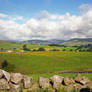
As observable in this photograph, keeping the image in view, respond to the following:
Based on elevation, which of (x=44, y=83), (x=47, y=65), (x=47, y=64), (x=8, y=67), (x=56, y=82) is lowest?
(x=47, y=65)

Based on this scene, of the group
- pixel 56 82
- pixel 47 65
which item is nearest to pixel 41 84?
pixel 56 82

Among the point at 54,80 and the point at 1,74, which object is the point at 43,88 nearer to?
the point at 54,80

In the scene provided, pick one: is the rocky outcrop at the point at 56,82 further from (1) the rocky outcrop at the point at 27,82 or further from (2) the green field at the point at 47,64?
(2) the green field at the point at 47,64

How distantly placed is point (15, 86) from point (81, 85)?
863cm

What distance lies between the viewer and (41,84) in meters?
16.1

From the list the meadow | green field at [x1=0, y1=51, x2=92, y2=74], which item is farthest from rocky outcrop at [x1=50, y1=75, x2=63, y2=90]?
green field at [x1=0, y1=51, x2=92, y2=74]

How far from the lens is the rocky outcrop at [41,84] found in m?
15.0

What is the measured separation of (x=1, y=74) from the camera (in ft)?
51.3

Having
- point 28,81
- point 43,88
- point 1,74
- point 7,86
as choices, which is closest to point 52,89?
point 43,88

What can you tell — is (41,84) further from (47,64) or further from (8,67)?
(47,64)

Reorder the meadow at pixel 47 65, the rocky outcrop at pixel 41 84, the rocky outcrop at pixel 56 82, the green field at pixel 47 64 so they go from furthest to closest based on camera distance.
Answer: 1. the green field at pixel 47 64
2. the meadow at pixel 47 65
3. the rocky outcrop at pixel 56 82
4. the rocky outcrop at pixel 41 84

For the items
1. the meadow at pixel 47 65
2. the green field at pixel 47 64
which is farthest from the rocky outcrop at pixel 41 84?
the green field at pixel 47 64

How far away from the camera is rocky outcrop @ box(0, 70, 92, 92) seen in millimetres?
15039

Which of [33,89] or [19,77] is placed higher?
[19,77]
